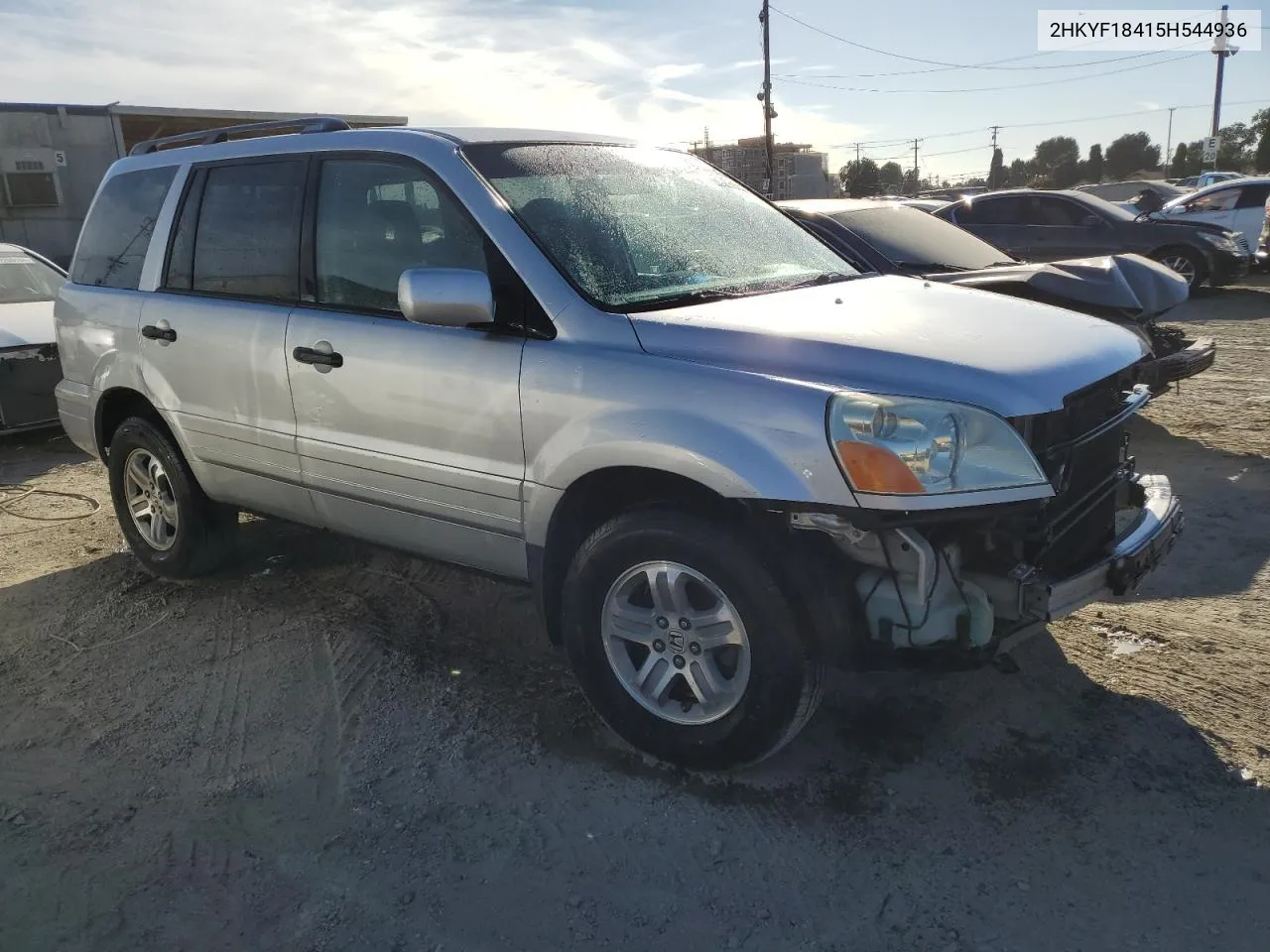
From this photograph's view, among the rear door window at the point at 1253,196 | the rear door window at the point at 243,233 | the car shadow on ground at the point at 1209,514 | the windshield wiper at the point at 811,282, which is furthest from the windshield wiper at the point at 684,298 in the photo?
the rear door window at the point at 1253,196

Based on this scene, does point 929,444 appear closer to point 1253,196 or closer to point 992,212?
point 992,212

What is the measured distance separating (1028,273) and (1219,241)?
8.22 metres

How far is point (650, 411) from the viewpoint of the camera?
9.22ft

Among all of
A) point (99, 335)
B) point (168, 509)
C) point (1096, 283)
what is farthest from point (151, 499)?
point (1096, 283)

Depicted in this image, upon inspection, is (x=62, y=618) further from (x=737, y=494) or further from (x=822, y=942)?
(x=822, y=942)

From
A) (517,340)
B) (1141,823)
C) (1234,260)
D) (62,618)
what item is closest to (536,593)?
(517,340)

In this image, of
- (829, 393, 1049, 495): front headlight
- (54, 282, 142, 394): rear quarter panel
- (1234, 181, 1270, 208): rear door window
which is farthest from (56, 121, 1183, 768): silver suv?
(1234, 181, 1270, 208): rear door window

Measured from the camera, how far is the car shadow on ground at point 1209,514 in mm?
4266

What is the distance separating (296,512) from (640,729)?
6.24 ft

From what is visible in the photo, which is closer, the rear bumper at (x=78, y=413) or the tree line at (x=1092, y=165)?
the rear bumper at (x=78, y=413)

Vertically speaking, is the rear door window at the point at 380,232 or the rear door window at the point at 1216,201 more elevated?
→ the rear door window at the point at 380,232

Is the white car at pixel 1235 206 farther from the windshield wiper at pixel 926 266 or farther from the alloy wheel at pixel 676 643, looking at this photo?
the alloy wheel at pixel 676 643

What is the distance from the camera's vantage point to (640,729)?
10.0ft

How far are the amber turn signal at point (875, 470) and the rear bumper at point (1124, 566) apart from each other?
464 millimetres
